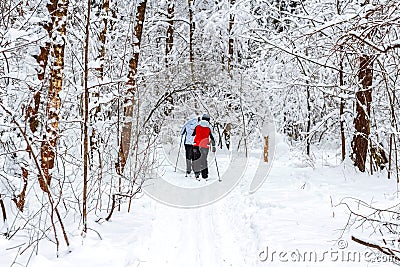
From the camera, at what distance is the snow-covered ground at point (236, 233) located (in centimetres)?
422

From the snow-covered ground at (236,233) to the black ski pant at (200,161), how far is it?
97.2 inches

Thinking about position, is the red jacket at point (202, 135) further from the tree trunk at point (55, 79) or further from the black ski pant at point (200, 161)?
the tree trunk at point (55, 79)

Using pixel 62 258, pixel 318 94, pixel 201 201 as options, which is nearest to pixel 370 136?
pixel 201 201

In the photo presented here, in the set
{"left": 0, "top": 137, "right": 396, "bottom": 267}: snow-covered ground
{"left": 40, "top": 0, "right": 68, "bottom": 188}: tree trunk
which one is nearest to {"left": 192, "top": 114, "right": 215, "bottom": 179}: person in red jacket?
{"left": 0, "top": 137, "right": 396, "bottom": 267}: snow-covered ground

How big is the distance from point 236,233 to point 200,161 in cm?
549

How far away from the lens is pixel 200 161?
11250 mm

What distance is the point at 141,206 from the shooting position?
24.3 ft

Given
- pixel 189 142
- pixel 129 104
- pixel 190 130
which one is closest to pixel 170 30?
pixel 190 130

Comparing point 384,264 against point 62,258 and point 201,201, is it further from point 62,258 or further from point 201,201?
point 201,201

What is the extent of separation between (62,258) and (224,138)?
54.5 feet

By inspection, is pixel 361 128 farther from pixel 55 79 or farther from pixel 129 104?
pixel 55 79

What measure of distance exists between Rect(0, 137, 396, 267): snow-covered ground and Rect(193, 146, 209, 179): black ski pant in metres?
2.47

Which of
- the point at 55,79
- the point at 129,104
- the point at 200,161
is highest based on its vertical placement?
the point at 55,79

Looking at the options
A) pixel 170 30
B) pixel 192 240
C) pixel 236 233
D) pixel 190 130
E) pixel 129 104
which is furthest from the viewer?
pixel 170 30
